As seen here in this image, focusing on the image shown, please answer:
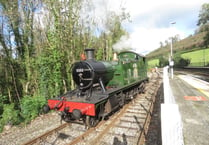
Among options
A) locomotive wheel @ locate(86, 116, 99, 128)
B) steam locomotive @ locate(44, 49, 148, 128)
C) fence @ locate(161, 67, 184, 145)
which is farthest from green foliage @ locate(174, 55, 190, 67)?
fence @ locate(161, 67, 184, 145)

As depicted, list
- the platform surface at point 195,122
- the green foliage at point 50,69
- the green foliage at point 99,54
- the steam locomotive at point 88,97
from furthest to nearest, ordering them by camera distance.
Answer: the green foliage at point 99,54, the green foliage at point 50,69, the steam locomotive at point 88,97, the platform surface at point 195,122

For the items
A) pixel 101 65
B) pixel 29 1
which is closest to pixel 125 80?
pixel 101 65

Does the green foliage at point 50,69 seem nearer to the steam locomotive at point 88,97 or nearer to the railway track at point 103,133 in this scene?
the steam locomotive at point 88,97

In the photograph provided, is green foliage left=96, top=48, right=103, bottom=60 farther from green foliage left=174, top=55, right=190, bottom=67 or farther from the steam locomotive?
Answer: green foliage left=174, top=55, right=190, bottom=67

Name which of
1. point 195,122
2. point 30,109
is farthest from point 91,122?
point 195,122

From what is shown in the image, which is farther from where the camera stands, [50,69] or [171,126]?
[50,69]

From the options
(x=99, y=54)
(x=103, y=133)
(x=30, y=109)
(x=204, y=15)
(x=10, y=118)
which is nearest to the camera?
(x=103, y=133)

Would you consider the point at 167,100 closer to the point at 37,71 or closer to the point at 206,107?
the point at 206,107

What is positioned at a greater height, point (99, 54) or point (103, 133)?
point (99, 54)

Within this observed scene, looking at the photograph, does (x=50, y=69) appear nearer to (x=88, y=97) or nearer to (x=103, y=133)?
(x=88, y=97)

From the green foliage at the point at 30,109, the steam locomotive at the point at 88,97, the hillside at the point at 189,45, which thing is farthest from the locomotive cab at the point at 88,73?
the hillside at the point at 189,45

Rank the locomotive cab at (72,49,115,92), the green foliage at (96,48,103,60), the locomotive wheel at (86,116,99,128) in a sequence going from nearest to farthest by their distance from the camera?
the locomotive wheel at (86,116,99,128) < the locomotive cab at (72,49,115,92) < the green foliage at (96,48,103,60)

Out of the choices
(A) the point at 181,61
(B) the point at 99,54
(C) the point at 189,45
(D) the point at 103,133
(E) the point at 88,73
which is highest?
(C) the point at 189,45

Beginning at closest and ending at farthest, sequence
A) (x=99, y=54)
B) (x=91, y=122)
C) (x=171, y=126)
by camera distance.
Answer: (x=171, y=126) → (x=91, y=122) → (x=99, y=54)
